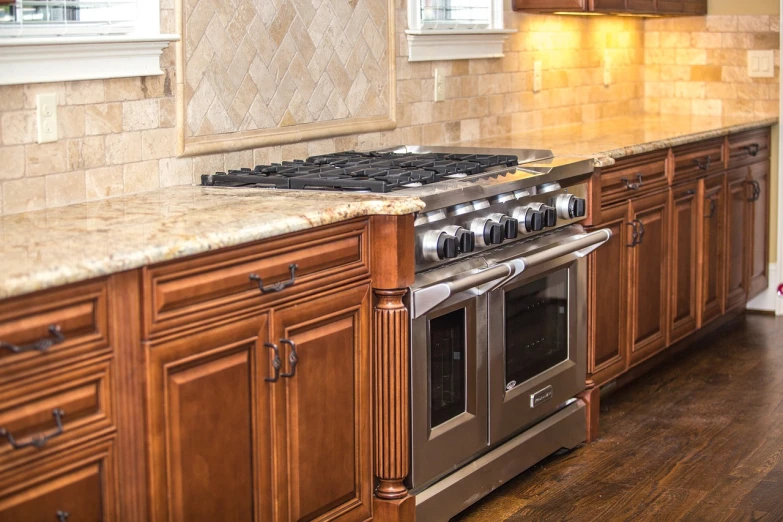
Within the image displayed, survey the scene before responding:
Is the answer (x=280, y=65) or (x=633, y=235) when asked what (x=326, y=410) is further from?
(x=633, y=235)

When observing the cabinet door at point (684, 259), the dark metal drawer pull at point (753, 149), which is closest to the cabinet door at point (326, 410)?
the cabinet door at point (684, 259)

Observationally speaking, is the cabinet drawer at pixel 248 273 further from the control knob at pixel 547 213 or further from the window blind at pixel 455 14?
the window blind at pixel 455 14

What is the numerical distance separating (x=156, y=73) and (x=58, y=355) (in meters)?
1.17

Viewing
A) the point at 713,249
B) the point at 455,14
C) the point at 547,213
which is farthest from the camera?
the point at 713,249

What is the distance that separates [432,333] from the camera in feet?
9.11

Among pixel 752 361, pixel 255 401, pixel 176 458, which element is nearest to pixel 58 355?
pixel 176 458

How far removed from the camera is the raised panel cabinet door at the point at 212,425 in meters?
2.07

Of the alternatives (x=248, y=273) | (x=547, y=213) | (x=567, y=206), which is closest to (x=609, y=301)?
Answer: (x=567, y=206)

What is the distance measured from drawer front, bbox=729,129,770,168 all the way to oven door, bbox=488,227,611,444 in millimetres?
1640

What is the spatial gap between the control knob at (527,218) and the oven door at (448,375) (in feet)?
0.87

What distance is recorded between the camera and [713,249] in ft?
15.6

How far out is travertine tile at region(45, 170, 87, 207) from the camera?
2564mm

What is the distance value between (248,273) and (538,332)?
4.23 ft

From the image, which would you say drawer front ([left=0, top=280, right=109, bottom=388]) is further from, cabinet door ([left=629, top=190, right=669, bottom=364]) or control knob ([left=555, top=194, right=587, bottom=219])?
cabinet door ([left=629, top=190, right=669, bottom=364])
